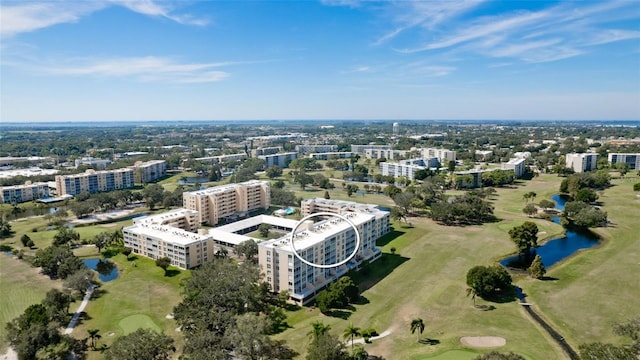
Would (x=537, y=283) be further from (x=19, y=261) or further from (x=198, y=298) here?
(x=19, y=261)

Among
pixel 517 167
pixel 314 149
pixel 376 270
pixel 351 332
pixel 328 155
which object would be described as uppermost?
pixel 314 149

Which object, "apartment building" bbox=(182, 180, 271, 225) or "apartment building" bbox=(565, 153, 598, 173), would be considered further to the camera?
"apartment building" bbox=(565, 153, 598, 173)

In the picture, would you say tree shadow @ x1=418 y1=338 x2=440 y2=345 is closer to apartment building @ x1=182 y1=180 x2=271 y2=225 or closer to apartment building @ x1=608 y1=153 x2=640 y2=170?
apartment building @ x1=182 y1=180 x2=271 y2=225

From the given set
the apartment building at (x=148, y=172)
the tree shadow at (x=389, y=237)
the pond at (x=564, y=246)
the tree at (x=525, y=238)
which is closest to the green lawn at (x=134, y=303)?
the tree shadow at (x=389, y=237)

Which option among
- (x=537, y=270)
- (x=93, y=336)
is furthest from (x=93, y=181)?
(x=537, y=270)

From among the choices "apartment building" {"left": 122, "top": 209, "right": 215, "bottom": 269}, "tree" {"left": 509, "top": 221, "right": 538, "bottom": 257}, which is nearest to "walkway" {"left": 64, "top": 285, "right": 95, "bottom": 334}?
"apartment building" {"left": 122, "top": 209, "right": 215, "bottom": 269}

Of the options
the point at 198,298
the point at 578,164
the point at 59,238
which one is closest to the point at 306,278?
the point at 198,298

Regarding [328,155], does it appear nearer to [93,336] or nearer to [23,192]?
[23,192]
